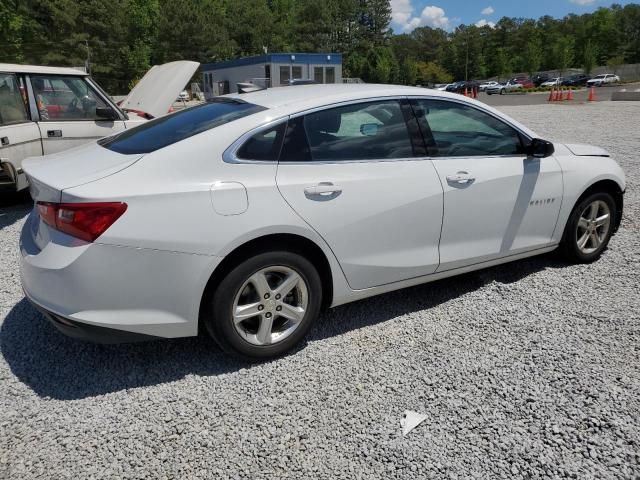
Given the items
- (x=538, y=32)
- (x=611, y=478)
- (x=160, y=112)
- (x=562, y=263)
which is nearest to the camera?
(x=611, y=478)

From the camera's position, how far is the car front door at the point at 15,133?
5.74m

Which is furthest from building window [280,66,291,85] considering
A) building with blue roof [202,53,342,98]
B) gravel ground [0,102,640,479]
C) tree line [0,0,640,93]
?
gravel ground [0,102,640,479]

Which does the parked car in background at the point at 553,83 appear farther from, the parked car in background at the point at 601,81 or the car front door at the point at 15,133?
the car front door at the point at 15,133

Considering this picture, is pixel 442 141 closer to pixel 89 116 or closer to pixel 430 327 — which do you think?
pixel 430 327

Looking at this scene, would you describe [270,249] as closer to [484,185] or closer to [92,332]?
[92,332]

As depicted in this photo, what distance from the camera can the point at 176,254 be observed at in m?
2.63

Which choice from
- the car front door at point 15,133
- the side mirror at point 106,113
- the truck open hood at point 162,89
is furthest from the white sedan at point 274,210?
the truck open hood at point 162,89

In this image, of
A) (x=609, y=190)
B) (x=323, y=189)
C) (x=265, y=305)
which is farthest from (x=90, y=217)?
(x=609, y=190)

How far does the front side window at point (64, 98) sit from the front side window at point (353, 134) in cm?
467

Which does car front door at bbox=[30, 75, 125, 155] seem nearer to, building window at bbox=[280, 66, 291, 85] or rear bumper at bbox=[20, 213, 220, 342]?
rear bumper at bbox=[20, 213, 220, 342]

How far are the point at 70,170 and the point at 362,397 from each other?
6.75 feet

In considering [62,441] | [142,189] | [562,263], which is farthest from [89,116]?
[562,263]

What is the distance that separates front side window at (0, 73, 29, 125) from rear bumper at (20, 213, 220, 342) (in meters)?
4.16

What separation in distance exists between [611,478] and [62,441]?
2506 millimetres
